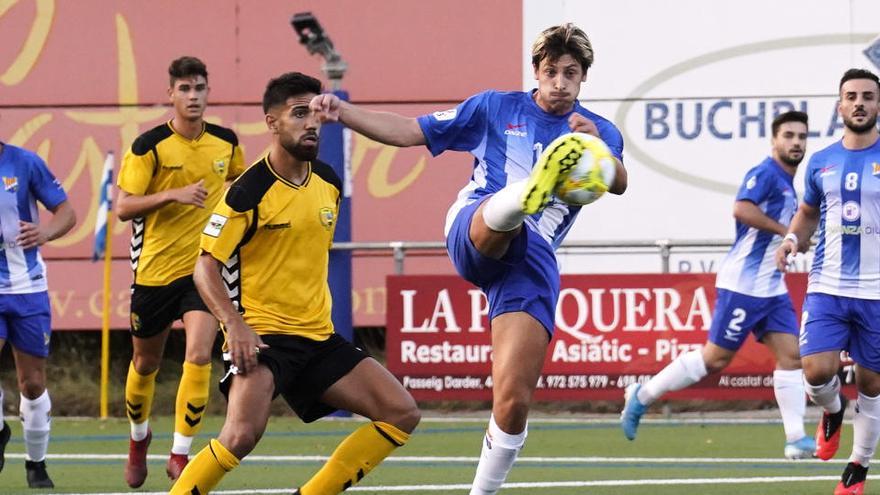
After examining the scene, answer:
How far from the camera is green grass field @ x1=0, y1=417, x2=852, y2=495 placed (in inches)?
432

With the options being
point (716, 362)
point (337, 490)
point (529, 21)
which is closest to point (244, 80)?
point (529, 21)

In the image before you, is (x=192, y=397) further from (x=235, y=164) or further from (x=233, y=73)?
(x=233, y=73)

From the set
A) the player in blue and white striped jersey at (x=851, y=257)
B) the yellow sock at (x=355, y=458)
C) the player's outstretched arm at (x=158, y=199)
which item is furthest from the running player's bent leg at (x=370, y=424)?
the player in blue and white striped jersey at (x=851, y=257)

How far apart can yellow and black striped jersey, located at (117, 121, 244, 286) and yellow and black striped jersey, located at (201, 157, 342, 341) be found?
289 cm

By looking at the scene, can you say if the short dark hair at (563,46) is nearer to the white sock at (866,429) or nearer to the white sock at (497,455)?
the white sock at (497,455)

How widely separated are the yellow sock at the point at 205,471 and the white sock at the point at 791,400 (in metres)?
5.76

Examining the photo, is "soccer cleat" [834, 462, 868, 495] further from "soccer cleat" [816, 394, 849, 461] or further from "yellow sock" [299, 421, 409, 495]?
"yellow sock" [299, 421, 409, 495]

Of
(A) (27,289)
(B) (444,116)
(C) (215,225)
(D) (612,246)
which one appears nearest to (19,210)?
(A) (27,289)

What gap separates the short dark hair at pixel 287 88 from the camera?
850cm

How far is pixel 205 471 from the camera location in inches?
314

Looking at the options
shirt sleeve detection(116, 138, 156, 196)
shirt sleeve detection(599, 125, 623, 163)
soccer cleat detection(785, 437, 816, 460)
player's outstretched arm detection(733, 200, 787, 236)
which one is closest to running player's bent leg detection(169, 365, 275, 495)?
shirt sleeve detection(599, 125, 623, 163)

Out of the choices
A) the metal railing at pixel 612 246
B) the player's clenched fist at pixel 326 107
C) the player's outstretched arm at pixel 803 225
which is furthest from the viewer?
the metal railing at pixel 612 246

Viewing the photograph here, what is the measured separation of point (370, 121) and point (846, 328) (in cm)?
379

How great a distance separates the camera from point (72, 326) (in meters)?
Result: 18.9
